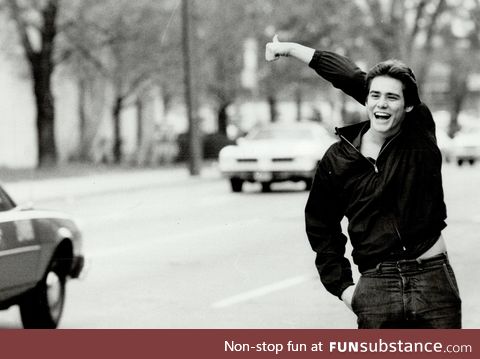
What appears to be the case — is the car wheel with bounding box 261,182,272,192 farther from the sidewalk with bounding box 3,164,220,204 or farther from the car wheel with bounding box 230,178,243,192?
the sidewalk with bounding box 3,164,220,204

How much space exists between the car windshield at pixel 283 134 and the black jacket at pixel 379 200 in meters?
22.5

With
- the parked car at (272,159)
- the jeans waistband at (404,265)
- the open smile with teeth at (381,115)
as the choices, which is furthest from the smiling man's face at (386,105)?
the parked car at (272,159)

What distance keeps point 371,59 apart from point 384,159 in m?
40.7

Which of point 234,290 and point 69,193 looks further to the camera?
point 69,193

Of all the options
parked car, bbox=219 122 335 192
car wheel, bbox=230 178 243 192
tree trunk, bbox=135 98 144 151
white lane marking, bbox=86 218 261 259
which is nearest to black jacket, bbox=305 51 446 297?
white lane marking, bbox=86 218 261 259

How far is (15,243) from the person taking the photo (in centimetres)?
841

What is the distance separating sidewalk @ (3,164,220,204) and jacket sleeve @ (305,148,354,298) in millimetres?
18679

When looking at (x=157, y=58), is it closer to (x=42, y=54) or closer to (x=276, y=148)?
(x=42, y=54)

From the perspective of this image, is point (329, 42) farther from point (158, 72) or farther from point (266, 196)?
point (266, 196)

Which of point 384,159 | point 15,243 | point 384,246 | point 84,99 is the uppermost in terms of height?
point 384,159

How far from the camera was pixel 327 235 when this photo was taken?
4.75 meters

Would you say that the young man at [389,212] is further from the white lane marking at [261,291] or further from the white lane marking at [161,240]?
the white lane marking at [161,240]

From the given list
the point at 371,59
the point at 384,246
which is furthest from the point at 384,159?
the point at 371,59

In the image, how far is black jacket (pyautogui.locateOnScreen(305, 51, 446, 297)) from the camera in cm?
458
